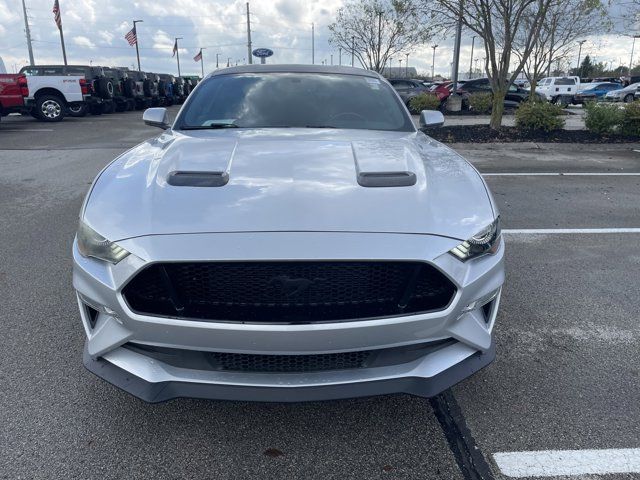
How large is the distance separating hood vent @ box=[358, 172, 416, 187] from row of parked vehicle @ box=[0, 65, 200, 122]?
57.3 ft

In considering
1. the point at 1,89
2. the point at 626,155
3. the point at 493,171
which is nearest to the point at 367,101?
the point at 493,171

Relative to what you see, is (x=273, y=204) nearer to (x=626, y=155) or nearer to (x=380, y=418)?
(x=380, y=418)

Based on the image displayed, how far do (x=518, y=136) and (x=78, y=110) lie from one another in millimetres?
15804

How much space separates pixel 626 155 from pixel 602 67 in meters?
73.6

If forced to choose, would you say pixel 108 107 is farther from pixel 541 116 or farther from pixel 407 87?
pixel 541 116

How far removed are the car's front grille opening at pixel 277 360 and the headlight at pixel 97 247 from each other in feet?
1.20

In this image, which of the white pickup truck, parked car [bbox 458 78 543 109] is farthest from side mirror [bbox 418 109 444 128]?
parked car [bbox 458 78 543 109]

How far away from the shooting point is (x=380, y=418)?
7.86 feet

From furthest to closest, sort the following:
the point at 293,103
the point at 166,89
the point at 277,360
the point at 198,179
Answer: the point at 166,89 < the point at 293,103 < the point at 198,179 < the point at 277,360

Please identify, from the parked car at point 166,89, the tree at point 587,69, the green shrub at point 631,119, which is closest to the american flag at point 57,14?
the parked car at point 166,89

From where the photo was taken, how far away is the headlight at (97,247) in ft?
6.62

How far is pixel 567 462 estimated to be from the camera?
6.98 feet

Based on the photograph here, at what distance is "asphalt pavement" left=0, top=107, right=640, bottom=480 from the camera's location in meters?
2.13

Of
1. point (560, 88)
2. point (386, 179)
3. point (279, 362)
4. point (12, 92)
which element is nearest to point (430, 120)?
point (386, 179)
